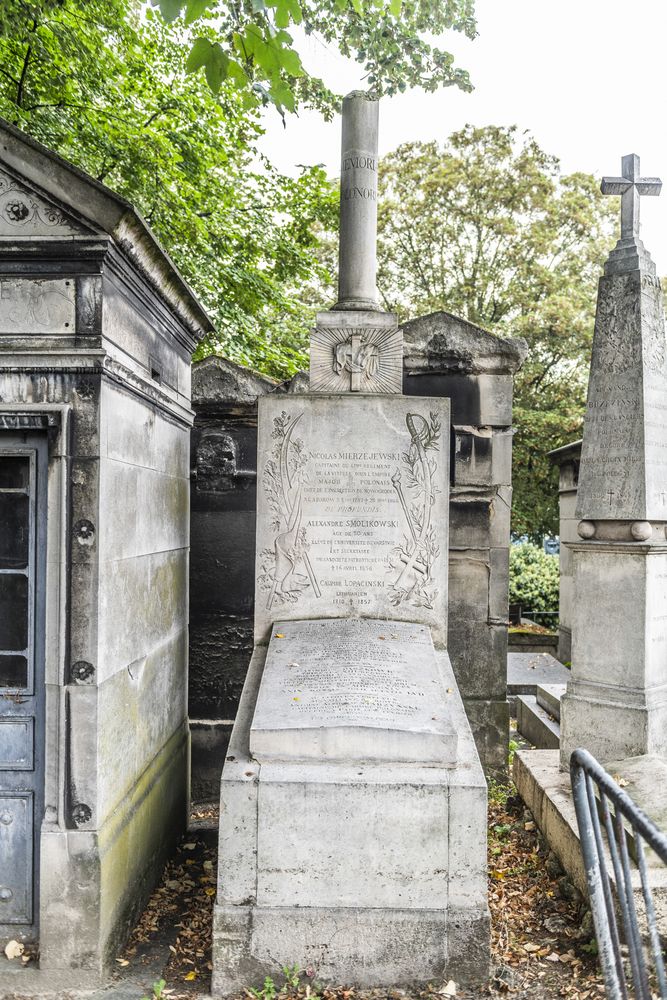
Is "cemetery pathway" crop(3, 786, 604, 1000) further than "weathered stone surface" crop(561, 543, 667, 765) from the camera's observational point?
No

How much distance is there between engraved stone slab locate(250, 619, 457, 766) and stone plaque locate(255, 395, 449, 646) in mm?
344

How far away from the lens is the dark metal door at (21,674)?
339 centimetres

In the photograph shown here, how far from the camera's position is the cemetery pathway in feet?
10.5

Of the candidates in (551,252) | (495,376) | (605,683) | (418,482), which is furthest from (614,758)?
(551,252)

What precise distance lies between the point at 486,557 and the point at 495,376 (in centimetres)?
132

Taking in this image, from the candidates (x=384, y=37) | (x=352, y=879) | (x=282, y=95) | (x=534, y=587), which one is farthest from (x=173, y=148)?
(x=534, y=587)

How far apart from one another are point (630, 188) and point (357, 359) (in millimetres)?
2014

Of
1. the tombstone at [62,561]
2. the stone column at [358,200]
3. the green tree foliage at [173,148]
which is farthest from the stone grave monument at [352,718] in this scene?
the green tree foliage at [173,148]

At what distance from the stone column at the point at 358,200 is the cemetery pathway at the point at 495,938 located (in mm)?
3551

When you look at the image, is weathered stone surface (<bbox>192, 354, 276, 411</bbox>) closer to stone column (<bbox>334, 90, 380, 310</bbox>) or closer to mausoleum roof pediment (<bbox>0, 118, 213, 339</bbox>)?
stone column (<bbox>334, 90, 380, 310</bbox>)

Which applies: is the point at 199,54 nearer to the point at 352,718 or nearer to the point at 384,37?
the point at 352,718

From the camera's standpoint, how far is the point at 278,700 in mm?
3600

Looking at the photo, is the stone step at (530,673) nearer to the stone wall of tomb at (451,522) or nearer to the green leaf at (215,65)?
the stone wall of tomb at (451,522)

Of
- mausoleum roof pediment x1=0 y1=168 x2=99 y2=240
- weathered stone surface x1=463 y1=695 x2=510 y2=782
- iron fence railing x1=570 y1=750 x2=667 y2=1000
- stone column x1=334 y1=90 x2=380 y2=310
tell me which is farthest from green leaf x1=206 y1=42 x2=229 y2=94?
weathered stone surface x1=463 y1=695 x2=510 y2=782
